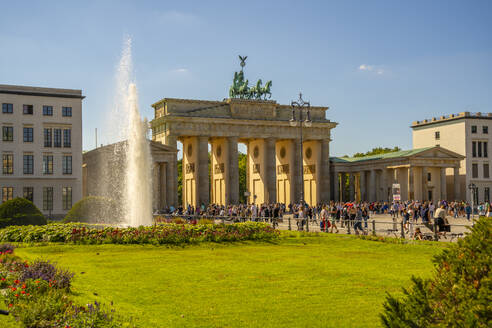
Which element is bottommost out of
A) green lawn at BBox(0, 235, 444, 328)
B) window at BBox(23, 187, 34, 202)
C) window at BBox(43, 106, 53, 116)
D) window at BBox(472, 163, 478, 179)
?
green lawn at BBox(0, 235, 444, 328)

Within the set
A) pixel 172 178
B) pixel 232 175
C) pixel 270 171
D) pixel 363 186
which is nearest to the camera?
pixel 172 178

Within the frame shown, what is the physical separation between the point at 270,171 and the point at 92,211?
2169 inches

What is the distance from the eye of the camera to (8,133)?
6341 centimetres

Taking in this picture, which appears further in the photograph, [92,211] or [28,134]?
[28,134]

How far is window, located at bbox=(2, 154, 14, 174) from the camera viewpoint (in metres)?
63.3

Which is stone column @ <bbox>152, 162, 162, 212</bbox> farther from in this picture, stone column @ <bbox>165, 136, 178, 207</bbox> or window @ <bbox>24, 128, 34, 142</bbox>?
window @ <bbox>24, 128, 34, 142</bbox>

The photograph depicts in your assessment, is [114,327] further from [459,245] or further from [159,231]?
[159,231]

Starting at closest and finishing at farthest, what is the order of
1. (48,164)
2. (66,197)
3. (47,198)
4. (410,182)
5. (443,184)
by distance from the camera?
(47,198), (48,164), (66,197), (410,182), (443,184)

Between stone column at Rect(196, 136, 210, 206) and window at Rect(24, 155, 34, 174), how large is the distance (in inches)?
1119

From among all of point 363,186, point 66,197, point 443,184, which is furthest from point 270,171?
point 66,197

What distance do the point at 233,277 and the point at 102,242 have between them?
42.9ft

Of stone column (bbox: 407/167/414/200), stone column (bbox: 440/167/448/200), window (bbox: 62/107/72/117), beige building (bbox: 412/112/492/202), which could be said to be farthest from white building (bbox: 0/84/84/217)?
beige building (bbox: 412/112/492/202)

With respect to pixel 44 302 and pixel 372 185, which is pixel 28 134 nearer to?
pixel 372 185

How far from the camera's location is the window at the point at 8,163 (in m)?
63.3
